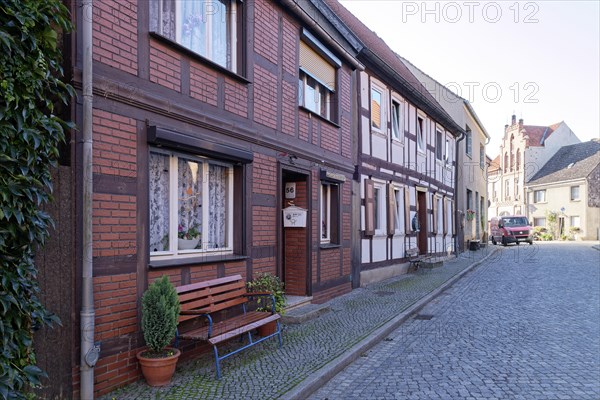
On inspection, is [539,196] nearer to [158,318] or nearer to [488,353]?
[488,353]

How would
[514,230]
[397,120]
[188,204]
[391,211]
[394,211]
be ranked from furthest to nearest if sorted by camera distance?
[514,230]
[397,120]
[394,211]
[391,211]
[188,204]

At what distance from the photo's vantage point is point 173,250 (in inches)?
221

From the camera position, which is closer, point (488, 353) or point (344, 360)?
point (344, 360)

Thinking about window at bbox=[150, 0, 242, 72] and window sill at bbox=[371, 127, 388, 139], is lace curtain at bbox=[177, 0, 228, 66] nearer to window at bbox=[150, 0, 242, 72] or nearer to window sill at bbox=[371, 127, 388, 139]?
window at bbox=[150, 0, 242, 72]

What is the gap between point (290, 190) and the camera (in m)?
9.06

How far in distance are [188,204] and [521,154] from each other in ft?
184

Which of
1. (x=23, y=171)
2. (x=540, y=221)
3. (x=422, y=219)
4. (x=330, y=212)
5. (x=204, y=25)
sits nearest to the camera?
(x=23, y=171)

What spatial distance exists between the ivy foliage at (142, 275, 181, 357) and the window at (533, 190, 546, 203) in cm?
5296

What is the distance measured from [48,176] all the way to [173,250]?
2036 millimetres

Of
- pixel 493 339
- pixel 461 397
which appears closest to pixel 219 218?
pixel 461 397

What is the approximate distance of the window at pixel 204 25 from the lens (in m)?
5.57

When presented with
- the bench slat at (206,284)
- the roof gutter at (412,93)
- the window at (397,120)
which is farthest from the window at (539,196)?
the bench slat at (206,284)

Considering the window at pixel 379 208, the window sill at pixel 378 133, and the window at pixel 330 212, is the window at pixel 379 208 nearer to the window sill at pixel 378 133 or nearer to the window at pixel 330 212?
the window sill at pixel 378 133

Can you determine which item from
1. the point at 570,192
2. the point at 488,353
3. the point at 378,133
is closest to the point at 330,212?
the point at 378,133
